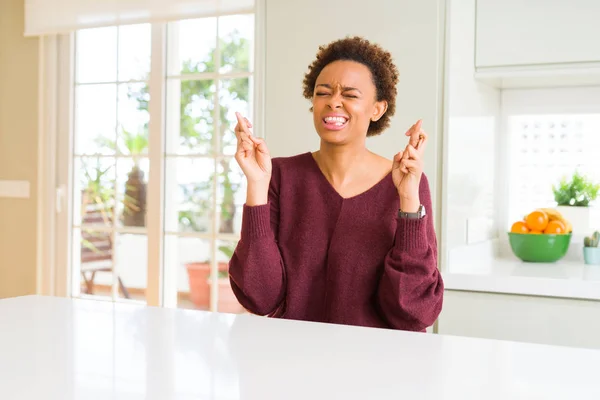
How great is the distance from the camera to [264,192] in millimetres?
1539

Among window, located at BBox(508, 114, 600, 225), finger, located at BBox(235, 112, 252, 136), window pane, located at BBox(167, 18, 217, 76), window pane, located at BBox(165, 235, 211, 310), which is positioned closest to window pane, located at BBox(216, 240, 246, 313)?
window pane, located at BBox(165, 235, 211, 310)

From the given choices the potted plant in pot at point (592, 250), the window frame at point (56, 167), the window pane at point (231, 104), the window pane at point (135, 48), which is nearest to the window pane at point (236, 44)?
the window pane at point (231, 104)

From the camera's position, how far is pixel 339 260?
5.00ft

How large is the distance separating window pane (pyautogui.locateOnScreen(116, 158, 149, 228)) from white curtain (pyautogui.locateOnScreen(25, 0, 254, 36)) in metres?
2.57

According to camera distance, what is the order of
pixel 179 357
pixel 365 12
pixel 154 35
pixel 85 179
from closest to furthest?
pixel 179 357, pixel 365 12, pixel 154 35, pixel 85 179

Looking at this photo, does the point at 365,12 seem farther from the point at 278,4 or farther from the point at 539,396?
the point at 539,396

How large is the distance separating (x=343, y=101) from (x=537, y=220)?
4.51 ft

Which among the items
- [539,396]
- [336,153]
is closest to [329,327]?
[539,396]

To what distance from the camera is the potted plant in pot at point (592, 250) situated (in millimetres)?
2605

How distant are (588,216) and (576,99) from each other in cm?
46

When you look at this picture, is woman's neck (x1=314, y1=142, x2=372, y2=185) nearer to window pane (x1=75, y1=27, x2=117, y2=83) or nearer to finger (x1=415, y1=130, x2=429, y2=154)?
finger (x1=415, y1=130, x2=429, y2=154)

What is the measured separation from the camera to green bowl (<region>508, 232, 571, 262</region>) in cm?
260

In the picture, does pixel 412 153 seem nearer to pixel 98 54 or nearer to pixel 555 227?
pixel 555 227

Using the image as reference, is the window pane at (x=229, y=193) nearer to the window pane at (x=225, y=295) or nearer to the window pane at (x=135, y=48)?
the window pane at (x=225, y=295)
